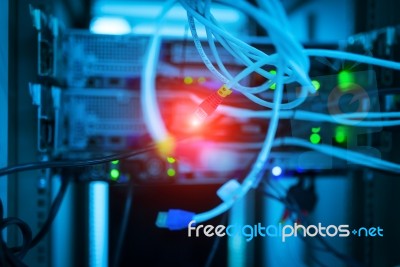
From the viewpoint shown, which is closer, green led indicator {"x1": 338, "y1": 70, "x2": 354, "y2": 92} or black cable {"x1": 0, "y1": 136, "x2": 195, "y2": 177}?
black cable {"x1": 0, "y1": 136, "x2": 195, "y2": 177}

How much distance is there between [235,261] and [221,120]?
0.35m

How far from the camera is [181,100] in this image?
2.51 feet

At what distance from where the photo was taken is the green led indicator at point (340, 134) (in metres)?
0.73

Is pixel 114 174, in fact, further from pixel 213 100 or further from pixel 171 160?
pixel 213 100

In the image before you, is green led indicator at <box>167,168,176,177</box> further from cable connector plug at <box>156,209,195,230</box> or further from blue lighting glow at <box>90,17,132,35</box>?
blue lighting glow at <box>90,17,132,35</box>

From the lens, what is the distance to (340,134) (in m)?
0.73

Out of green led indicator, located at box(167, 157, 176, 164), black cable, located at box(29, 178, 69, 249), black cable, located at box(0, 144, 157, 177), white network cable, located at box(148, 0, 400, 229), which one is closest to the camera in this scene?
white network cable, located at box(148, 0, 400, 229)

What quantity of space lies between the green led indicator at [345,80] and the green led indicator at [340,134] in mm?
78

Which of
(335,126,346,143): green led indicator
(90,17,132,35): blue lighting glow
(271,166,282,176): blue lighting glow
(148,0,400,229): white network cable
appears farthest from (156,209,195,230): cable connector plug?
Answer: (90,17,132,35): blue lighting glow

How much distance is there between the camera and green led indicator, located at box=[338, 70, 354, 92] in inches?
27.5

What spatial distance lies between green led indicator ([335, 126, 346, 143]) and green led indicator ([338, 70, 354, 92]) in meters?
0.08

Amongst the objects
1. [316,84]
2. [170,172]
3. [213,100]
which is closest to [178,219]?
[170,172]

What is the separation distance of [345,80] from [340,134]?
109 mm

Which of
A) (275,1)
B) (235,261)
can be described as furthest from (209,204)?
(275,1)
